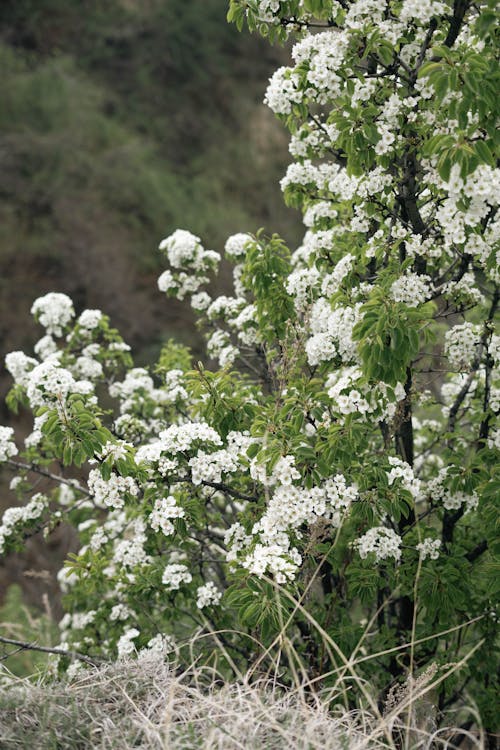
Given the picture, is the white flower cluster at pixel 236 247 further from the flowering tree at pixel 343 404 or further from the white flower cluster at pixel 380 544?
the white flower cluster at pixel 380 544

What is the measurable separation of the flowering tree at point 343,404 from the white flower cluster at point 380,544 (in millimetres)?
12

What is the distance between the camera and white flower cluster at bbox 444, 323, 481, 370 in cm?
345

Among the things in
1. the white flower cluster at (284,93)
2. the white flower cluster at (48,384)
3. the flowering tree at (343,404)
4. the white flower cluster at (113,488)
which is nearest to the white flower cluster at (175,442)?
the flowering tree at (343,404)

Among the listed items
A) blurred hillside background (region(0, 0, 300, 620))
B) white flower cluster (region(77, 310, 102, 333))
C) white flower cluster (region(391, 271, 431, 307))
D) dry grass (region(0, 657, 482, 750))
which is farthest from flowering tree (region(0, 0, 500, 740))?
blurred hillside background (region(0, 0, 300, 620))

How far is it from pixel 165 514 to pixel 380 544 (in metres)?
0.97

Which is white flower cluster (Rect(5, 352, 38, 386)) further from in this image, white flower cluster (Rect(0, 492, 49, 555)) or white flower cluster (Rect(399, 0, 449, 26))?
white flower cluster (Rect(399, 0, 449, 26))

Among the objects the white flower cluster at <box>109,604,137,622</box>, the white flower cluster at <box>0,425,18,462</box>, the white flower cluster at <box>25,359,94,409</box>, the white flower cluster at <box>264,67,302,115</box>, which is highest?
the white flower cluster at <box>264,67,302,115</box>

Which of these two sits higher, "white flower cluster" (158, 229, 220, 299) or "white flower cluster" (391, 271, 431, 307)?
"white flower cluster" (158, 229, 220, 299)

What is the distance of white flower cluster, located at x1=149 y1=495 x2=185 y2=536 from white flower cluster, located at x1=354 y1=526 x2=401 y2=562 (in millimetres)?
828

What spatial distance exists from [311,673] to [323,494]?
103 centimetres

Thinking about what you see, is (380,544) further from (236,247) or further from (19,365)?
(19,365)

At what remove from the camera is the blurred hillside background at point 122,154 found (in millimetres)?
13164

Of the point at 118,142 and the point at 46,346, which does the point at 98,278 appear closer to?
the point at 118,142

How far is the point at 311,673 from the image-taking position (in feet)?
11.0
